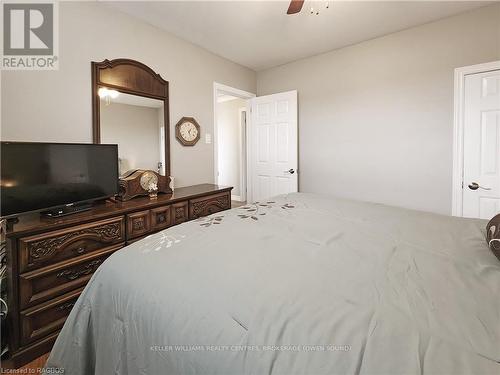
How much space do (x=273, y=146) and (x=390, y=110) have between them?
159cm

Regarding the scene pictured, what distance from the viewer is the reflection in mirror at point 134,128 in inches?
88.8

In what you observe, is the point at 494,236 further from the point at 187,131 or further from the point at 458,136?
the point at 187,131

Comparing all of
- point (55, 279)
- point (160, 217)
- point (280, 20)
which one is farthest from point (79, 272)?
point (280, 20)

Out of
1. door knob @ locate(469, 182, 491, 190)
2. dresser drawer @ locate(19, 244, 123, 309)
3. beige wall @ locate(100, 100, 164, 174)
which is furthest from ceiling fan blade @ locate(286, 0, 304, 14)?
door knob @ locate(469, 182, 491, 190)

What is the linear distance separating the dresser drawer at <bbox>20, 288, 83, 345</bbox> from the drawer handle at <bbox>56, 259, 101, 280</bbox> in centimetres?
11

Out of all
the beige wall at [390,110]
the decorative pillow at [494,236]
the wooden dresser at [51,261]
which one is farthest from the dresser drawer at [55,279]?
the beige wall at [390,110]

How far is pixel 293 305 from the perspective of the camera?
0.70 metres

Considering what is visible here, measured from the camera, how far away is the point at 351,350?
1.81 ft

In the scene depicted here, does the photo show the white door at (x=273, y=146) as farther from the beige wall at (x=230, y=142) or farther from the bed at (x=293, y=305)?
the bed at (x=293, y=305)
